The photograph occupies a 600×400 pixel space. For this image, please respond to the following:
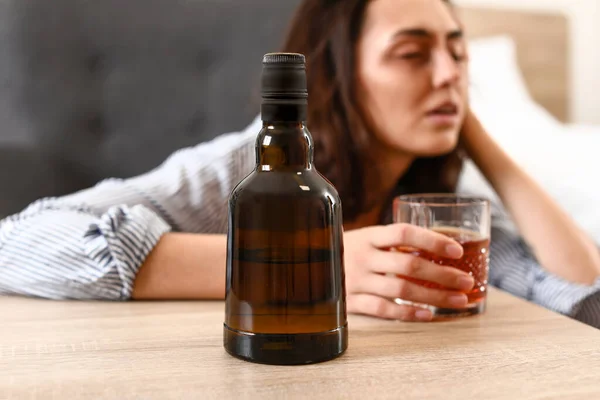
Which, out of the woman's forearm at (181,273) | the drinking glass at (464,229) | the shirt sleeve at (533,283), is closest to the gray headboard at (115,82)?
the shirt sleeve at (533,283)

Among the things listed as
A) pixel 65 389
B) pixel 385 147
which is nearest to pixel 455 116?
pixel 385 147

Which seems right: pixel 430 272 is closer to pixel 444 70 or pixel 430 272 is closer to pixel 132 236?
pixel 132 236

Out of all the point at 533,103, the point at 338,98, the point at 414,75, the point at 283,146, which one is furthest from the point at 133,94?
the point at 533,103

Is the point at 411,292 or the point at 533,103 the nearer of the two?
the point at 411,292

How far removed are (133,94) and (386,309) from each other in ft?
3.83

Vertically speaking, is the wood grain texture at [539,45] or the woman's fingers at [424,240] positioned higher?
the wood grain texture at [539,45]

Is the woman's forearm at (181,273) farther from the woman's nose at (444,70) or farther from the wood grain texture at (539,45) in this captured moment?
the wood grain texture at (539,45)

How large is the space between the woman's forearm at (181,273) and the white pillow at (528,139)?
98cm

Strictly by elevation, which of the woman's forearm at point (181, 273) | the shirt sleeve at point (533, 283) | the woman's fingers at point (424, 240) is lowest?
the shirt sleeve at point (533, 283)

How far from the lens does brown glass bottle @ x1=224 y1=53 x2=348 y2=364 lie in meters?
0.51

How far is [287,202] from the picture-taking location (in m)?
0.51

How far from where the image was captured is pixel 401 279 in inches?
27.3

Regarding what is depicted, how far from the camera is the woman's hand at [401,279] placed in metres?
0.67

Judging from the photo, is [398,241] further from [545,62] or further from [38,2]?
[545,62]
